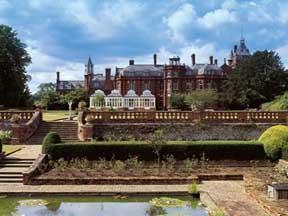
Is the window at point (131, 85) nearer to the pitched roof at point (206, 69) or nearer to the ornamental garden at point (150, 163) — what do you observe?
the pitched roof at point (206, 69)

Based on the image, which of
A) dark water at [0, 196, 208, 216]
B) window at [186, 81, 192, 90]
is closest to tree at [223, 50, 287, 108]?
window at [186, 81, 192, 90]

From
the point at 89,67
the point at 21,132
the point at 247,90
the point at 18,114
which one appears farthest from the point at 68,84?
the point at 21,132

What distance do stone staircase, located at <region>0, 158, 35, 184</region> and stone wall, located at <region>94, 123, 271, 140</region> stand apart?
292 inches

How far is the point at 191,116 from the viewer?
92.3ft

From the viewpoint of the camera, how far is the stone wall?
27312 millimetres

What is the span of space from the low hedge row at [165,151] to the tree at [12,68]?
29.8 meters

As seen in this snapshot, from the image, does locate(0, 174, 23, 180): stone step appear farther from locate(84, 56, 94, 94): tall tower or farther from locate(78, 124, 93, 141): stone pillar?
locate(84, 56, 94, 94): tall tower

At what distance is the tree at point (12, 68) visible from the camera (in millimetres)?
48688

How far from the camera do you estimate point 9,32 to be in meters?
51.8

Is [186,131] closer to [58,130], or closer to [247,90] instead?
[58,130]

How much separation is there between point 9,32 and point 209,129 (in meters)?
32.6

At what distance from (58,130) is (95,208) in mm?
14784

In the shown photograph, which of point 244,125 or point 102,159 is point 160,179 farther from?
point 244,125

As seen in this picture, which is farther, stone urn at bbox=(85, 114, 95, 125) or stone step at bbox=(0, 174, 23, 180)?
stone urn at bbox=(85, 114, 95, 125)
